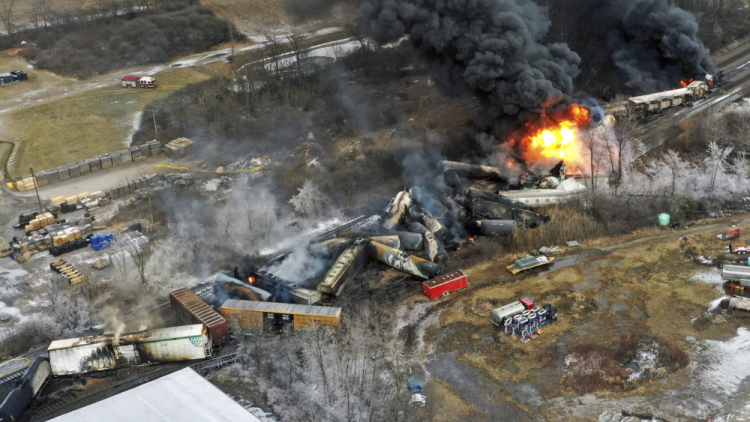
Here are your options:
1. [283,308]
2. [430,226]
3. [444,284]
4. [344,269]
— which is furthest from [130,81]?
[444,284]

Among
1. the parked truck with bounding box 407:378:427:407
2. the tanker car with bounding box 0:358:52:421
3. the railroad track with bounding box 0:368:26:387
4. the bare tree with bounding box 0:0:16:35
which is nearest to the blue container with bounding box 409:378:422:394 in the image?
the parked truck with bounding box 407:378:427:407

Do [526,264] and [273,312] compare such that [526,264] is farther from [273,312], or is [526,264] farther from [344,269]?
[273,312]

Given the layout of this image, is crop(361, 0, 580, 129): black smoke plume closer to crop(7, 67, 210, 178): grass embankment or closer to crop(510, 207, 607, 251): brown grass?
crop(510, 207, 607, 251): brown grass

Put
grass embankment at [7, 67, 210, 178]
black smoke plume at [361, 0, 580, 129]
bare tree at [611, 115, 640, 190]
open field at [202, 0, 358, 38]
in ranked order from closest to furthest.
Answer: black smoke plume at [361, 0, 580, 129], bare tree at [611, 115, 640, 190], grass embankment at [7, 67, 210, 178], open field at [202, 0, 358, 38]

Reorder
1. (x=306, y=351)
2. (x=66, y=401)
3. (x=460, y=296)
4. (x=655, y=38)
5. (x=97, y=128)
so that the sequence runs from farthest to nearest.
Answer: (x=655, y=38)
(x=97, y=128)
(x=460, y=296)
(x=306, y=351)
(x=66, y=401)

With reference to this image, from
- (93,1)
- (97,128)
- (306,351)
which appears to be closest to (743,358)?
(306,351)

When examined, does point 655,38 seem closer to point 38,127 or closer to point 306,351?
point 306,351
